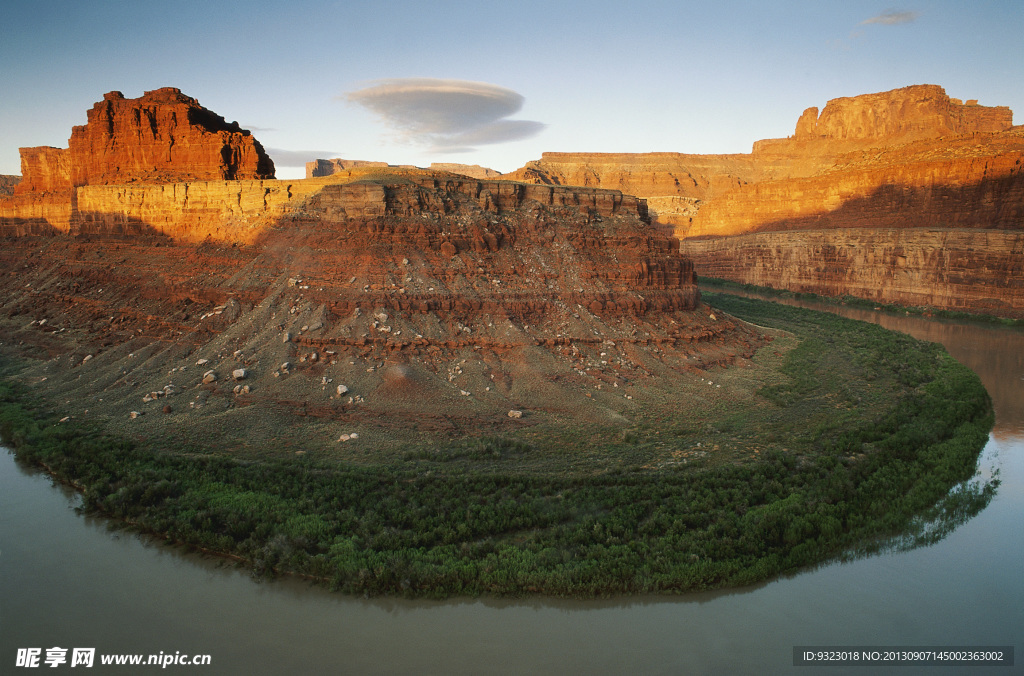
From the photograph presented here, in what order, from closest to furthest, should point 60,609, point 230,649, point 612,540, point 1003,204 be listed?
point 230,649, point 60,609, point 612,540, point 1003,204

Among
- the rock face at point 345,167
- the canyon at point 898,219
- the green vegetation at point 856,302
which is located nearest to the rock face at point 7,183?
the rock face at point 345,167

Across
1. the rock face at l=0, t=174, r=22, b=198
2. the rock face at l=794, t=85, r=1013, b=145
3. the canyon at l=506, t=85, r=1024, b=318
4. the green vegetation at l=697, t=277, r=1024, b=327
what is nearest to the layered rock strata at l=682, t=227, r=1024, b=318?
the canyon at l=506, t=85, r=1024, b=318

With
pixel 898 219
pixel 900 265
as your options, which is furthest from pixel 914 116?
pixel 900 265

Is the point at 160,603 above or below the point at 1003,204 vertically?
below

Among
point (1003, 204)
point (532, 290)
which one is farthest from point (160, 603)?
point (1003, 204)

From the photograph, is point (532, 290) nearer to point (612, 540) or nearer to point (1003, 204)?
point (612, 540)

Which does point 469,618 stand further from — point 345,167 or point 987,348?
point 345,167

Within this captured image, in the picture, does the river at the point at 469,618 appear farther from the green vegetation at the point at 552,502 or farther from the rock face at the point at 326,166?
the rock face at the point at 326,166
